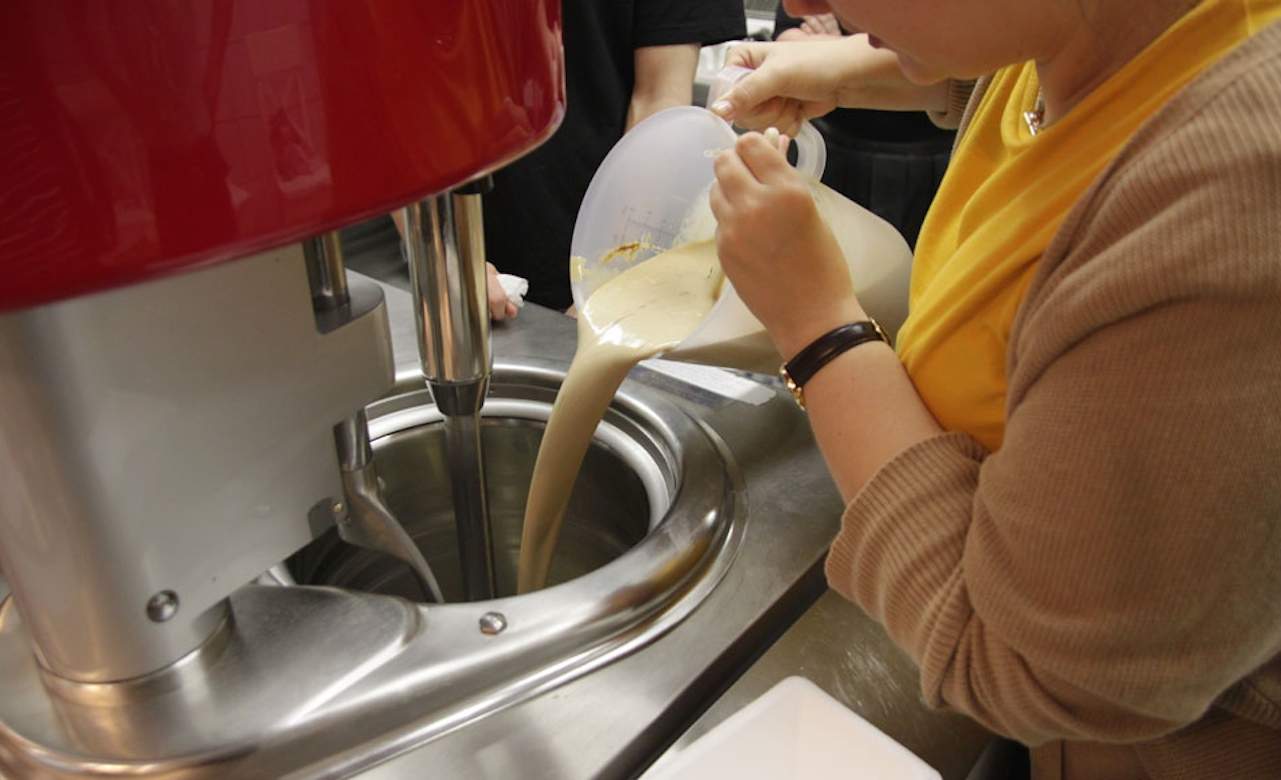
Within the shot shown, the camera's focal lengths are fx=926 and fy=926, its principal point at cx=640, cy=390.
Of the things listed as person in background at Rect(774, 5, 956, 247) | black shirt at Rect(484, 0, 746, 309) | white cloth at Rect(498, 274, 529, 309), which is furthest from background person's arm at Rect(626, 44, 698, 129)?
white cloth at Rect(498, 274, 529, 309)

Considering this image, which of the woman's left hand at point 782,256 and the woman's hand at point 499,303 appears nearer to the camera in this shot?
the woman's left hand at point 782,256

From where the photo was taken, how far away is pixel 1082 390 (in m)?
0.43

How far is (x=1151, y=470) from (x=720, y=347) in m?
0.45

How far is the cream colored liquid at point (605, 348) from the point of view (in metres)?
0.85

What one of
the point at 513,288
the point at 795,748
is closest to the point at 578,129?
the point at 513,288

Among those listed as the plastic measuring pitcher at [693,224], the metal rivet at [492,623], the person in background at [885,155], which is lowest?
the person in background at [885,155]

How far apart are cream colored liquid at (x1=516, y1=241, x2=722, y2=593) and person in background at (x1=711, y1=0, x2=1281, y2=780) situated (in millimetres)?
201

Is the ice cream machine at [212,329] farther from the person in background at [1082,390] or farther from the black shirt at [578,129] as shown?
the black shirt at [578,129]

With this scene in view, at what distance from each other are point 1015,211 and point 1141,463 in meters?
0.20

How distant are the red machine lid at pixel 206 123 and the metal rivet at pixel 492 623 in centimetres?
35

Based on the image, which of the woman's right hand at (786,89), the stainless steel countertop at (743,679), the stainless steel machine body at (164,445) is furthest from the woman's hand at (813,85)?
the stainless steel machine body at (164,445)

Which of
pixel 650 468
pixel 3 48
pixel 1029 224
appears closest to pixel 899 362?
pixel 1029 224

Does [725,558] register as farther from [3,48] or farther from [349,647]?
[3,48]

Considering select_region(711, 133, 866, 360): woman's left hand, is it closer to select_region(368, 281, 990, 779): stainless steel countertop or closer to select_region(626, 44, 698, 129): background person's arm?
select_region(368, 281, 990, 779): stainless steel countertop
